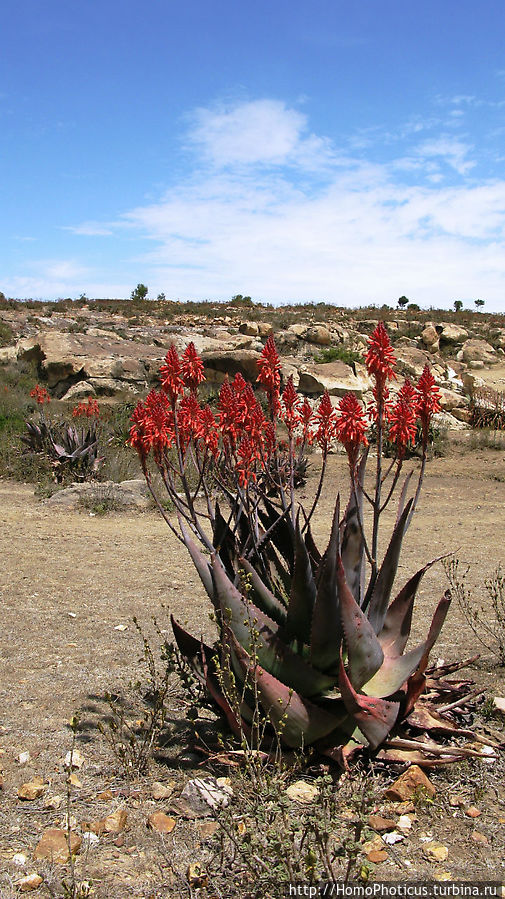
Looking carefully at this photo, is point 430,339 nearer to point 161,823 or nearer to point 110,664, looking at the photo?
point 110,664

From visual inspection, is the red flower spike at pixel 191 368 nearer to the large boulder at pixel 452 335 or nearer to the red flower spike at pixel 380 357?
the red flower spike at pixel 380 357

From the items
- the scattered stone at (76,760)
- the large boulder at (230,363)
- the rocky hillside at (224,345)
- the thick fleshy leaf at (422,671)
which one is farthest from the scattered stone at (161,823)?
the large boulder at (230,363)

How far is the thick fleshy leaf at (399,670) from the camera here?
2.82 meters

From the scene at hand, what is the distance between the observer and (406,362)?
25.6 meters

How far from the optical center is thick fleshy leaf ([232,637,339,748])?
2.54m

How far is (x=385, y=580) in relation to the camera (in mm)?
2846

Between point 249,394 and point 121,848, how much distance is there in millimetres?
1964

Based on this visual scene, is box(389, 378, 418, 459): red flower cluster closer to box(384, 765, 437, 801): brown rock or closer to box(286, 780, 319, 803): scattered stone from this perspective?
box(384, 765, 437, 801): brown rock

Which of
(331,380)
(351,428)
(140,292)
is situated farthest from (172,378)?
(140,292)

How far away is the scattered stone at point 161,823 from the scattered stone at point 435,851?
920mm

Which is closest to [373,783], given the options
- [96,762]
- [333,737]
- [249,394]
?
[333,737]

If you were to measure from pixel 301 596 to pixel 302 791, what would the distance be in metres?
0.76

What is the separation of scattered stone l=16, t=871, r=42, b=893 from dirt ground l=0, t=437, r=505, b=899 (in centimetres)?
4

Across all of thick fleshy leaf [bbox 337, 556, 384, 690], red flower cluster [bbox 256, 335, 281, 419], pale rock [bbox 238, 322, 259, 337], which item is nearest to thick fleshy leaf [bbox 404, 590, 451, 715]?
thick fleshy leaf [bbox 337, 556, 384, 690]
